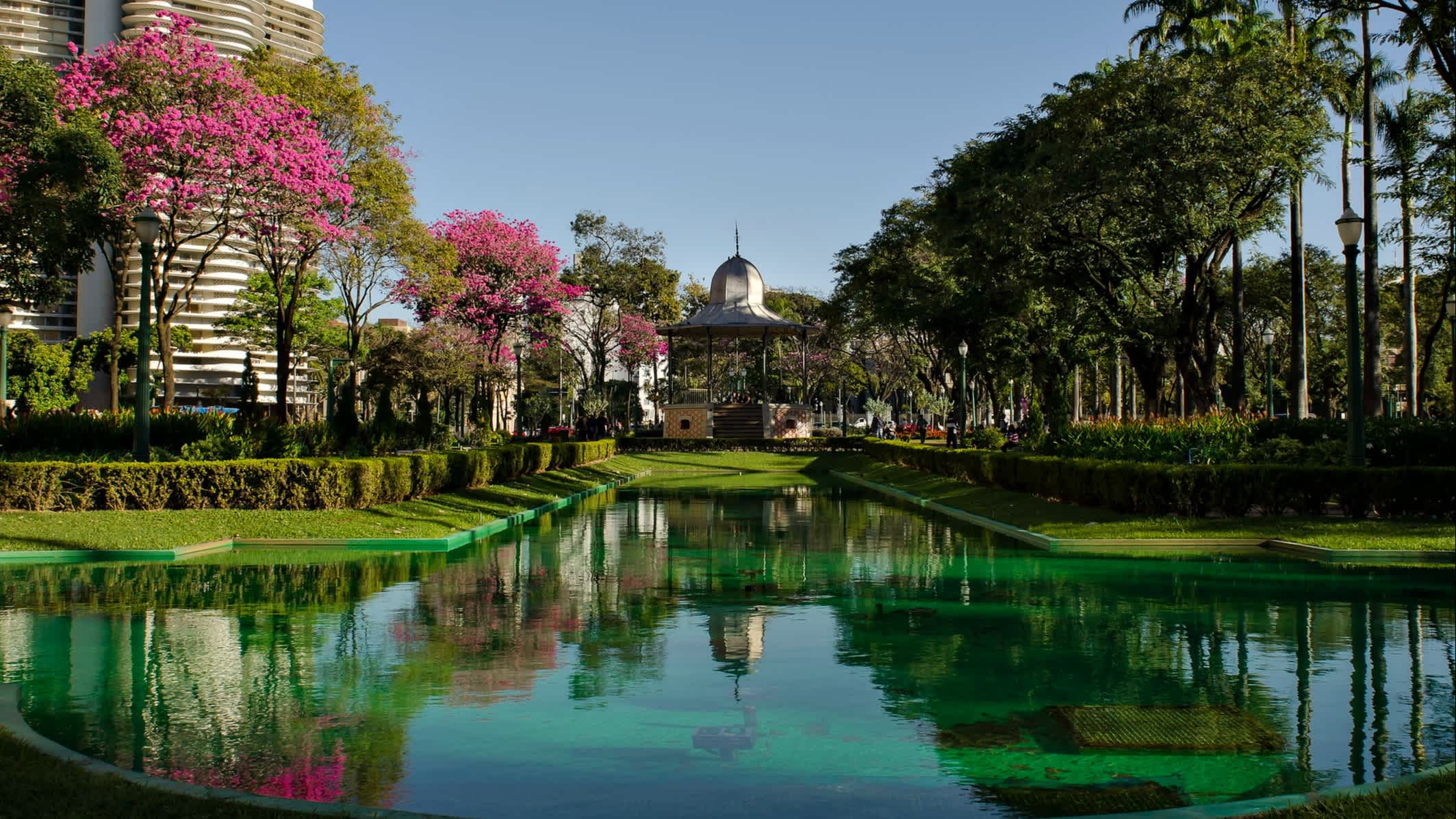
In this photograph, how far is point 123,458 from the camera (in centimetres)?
2044

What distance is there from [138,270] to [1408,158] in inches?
3904

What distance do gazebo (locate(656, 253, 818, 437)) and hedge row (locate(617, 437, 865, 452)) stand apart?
8.04 feet

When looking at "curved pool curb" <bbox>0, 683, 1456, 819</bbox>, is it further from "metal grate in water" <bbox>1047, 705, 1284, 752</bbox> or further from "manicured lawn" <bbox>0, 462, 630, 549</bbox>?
"manicured lawn" <bbox>0, 462, 630, 549</bbox>

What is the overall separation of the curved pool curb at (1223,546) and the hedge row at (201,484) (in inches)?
457

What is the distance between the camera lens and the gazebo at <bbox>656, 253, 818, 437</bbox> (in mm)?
56188

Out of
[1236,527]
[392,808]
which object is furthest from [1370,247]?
[392,808]

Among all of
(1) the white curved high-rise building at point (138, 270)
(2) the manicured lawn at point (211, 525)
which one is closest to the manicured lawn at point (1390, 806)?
(2) the manicured lawn at point (211, 525)

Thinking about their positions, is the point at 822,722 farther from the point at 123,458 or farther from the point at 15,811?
the point at 123,458

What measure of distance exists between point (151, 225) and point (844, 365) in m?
68.8

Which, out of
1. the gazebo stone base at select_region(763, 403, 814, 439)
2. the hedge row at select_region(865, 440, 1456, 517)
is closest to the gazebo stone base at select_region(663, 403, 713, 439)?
the gazebo stone base at select_region(763, 403, 814, 439)

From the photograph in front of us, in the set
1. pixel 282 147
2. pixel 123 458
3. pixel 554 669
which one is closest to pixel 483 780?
pixel 554 669

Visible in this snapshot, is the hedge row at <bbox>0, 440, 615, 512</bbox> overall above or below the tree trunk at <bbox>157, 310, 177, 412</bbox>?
below

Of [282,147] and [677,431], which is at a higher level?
[282,147]

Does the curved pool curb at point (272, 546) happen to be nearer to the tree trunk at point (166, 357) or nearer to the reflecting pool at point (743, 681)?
the reflecting pool at point (743, 681)
